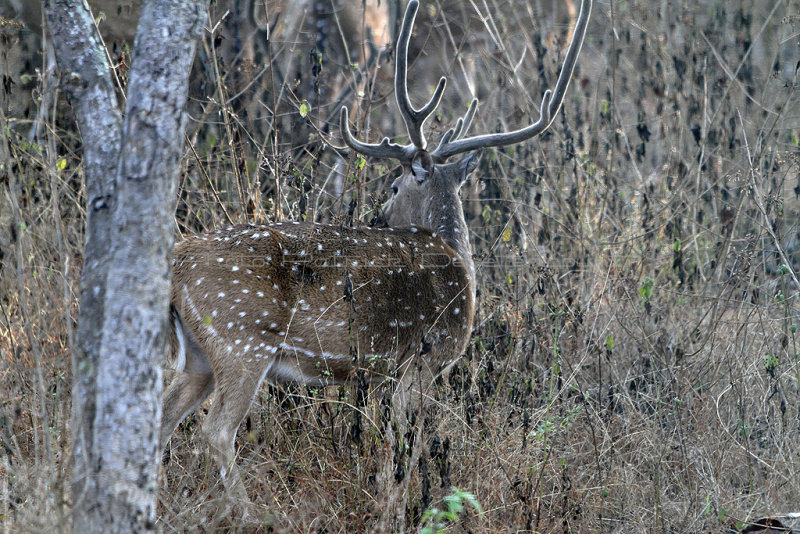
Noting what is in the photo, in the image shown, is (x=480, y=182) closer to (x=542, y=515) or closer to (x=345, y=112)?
(x=345, y=112)

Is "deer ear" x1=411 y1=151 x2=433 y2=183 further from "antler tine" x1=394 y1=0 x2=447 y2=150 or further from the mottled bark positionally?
the mottled bark

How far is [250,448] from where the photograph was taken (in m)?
4.66

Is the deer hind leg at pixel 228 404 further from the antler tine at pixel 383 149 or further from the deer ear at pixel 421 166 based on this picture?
the deer ear at pixel 421 166

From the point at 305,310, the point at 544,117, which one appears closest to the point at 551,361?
the point at 544,117

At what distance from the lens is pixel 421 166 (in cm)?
568

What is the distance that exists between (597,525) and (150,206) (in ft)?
8.26

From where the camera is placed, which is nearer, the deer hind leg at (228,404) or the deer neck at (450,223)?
the deer hind leg at (228,404)

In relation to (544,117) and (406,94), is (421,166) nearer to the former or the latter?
(406,94)

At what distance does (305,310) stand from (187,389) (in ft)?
2.40

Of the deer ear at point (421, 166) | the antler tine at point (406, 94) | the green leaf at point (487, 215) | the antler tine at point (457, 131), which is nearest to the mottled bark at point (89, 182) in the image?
the antler tine at point (406, 94)

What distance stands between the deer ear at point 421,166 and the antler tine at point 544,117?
120 millimetres

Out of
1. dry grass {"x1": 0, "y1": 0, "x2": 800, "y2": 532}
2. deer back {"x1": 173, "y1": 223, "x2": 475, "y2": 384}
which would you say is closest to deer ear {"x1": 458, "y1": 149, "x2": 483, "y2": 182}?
dry grass {"x1": 0, "y1": 0, "x2": 800, "y2": 532}

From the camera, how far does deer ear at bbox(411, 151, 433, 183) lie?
5664 mm

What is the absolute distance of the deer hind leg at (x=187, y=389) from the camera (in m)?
4.45
